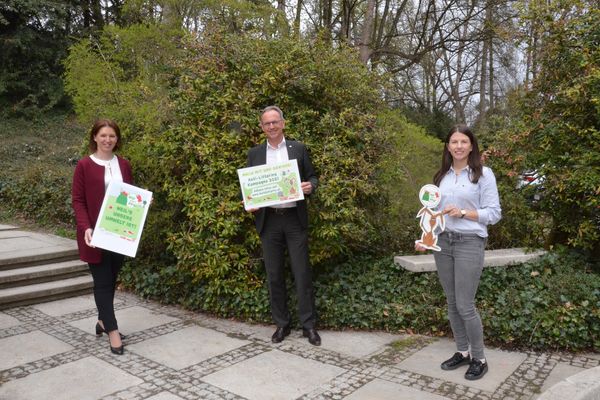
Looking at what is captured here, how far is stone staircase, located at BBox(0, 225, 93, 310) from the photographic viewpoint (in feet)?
18.4

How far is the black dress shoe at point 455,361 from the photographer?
371cm

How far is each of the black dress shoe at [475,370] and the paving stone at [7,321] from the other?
4142 mm

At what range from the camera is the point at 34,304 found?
557 centimetres

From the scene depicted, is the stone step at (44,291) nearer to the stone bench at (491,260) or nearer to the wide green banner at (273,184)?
the wide green banner at (273,184)

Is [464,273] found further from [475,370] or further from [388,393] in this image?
[388,393]

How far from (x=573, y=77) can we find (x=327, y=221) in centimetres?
275

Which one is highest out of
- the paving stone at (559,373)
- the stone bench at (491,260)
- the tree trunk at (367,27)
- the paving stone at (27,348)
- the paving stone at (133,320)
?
the tree trunk at (367,27)

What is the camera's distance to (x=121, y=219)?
13.3 feet

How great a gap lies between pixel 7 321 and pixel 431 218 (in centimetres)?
419

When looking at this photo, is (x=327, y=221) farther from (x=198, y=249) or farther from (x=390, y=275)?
(x=198, y=249)

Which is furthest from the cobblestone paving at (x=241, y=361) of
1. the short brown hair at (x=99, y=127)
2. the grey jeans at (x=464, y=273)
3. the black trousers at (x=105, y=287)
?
the short brown hair at (x=99, y=127)

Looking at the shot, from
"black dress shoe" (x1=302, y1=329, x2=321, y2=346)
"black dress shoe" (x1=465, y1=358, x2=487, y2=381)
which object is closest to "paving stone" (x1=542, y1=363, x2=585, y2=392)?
"black dress shoe" (x1=465, y1=358, x2=487, y2=381)

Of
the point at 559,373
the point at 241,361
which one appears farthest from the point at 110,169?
the point at 559,373

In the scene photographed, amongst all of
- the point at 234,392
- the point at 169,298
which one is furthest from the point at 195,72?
the point at 234,392
